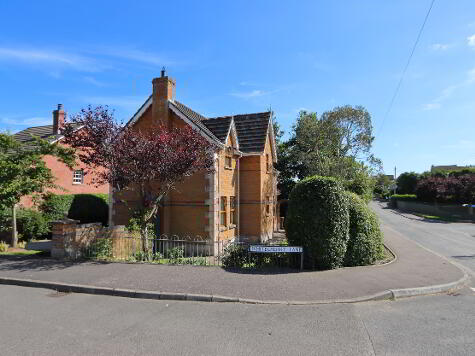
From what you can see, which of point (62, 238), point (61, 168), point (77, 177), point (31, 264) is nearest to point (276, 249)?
point (62, 238)

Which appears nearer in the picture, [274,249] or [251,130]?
[274,249]

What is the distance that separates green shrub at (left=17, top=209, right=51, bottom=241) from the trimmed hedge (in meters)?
0.94

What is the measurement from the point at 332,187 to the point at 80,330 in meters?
7.42

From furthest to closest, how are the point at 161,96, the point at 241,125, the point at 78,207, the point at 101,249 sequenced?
the point at 241,125 < the point at 78,207 < the point at 161,96 < the point at 101,249

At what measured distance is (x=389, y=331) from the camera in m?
5.59

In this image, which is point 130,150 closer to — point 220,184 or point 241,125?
point 220,184

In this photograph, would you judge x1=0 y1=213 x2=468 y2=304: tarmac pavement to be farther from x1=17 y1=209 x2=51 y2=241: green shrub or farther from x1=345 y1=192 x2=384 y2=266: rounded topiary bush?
x1=17 y1=209 x2=51 y2=241: green shrub

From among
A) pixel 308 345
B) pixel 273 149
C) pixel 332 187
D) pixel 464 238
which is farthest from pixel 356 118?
pixel 308 345

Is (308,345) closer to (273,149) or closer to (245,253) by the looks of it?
(245,253)

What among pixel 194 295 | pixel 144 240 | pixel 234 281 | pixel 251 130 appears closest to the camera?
pixel 194 295

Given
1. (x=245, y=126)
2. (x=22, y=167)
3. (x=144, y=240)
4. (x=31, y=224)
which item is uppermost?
(x=245, y=126)

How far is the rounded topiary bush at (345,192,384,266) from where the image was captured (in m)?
10.6

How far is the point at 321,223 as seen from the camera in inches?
384

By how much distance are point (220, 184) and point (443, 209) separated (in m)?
33.9
